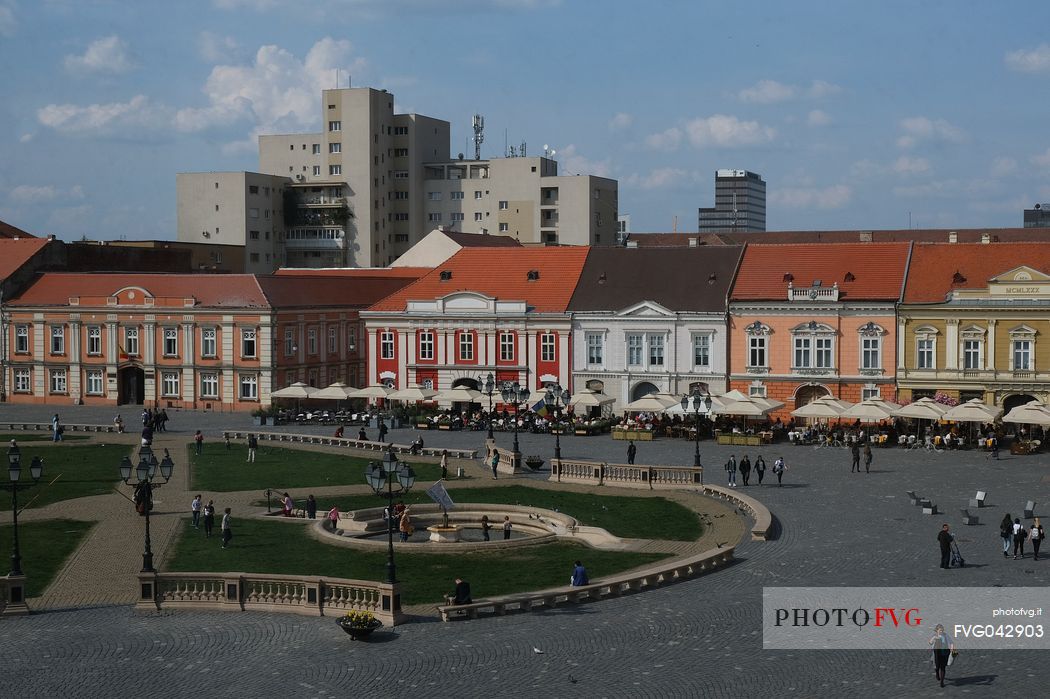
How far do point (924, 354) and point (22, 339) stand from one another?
52.1 metres

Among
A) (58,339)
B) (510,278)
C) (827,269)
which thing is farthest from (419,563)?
(58,339)

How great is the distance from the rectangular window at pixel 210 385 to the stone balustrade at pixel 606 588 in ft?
157

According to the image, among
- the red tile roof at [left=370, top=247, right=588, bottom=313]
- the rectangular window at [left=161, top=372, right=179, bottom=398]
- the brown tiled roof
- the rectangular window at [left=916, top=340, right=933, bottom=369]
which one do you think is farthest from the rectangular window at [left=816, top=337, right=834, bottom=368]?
the rectangular window at [left=161, top=372, right=179, bottom=398]

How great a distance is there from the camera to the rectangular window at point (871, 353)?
65500 millimetres

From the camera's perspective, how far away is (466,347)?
74.0m

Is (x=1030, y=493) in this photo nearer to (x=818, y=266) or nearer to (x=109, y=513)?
(x=818, y=266)

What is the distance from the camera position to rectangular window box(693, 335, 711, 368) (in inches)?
2724

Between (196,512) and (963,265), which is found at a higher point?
(963,265)

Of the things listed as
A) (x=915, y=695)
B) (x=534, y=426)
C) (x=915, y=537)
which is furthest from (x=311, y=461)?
(x=915, y=695)

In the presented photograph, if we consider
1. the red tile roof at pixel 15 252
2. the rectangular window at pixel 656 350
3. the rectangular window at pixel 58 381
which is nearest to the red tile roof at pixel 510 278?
the rectangular window at pixel 656 350

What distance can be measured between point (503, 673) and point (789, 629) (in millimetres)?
Answer: 6285

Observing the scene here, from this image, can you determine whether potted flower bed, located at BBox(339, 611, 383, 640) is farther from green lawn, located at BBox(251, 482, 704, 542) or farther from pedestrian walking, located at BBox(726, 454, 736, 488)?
pedestrian walking, located at BBox(726, 454, 736, 488)

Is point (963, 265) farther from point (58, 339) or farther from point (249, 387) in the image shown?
point (58, 339)

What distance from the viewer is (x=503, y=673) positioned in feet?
84.8
